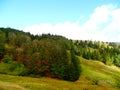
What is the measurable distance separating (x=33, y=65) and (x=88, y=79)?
24.8 metres

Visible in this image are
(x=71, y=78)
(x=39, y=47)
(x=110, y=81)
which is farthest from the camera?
(x=39, y=47)

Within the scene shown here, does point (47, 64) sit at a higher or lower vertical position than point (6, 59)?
lower

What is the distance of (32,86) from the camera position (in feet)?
183

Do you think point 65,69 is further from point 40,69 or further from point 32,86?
point 32,86

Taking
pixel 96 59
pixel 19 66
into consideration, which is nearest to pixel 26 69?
pixel 19 66

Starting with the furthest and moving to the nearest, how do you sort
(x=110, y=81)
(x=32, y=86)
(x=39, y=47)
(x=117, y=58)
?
(x=117, y=58) → (x=39, y=47) → (x=110, y=81) → (x=32, y=86)

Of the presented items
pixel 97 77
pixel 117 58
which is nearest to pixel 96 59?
pixel 117 58

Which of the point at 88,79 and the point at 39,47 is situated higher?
the point at 39,47

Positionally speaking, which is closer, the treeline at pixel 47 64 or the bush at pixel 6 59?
the treeline at pixel 47 64

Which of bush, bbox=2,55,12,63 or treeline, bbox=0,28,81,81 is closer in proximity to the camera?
treeline, bbox=0,28,81,81

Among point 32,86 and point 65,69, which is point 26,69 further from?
point 32,86

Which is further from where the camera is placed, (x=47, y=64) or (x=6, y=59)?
(x=6, y=59)

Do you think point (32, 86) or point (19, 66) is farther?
point (19, 66)

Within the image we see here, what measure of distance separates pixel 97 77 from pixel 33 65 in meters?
30.3
